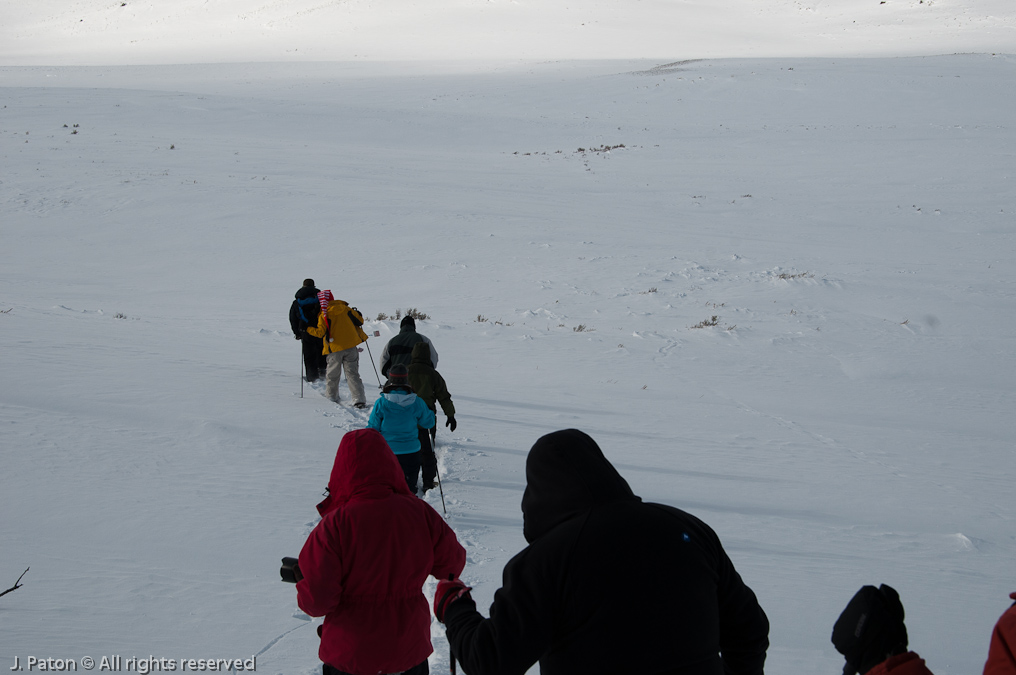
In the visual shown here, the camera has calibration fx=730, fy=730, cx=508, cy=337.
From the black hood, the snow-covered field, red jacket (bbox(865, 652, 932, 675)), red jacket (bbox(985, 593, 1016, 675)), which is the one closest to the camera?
red jacket (bbox(985, 593, 1016, 675))

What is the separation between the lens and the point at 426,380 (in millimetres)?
6191

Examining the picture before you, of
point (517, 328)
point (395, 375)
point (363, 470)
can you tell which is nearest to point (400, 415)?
point (395, 375)

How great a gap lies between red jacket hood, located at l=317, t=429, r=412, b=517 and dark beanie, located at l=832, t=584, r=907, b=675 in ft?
5.27

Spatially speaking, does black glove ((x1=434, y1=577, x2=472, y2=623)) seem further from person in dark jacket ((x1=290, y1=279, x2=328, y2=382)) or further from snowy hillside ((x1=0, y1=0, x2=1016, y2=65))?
snowy hillside ((x1=0, y1=0, x2=1016, y2=65))

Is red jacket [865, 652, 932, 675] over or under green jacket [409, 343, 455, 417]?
over

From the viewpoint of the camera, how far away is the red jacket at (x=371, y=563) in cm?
262

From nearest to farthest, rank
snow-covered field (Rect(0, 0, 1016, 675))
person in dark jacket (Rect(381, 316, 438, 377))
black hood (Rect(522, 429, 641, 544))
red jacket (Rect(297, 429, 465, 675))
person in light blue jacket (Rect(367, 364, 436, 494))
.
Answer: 1. black hood (Rect(522, 429, 641, 544))
2. red jacket (Rect(297, 429, 465, 675))
3. snow-covered field (Rect(0, 0, 1016, 675))
4. person in light blue jacket (Rect(367, 364, 436, 494))
5. person in dark jacket (Rect(381, 316, 438, 377))

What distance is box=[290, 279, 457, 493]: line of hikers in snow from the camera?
5156 mm

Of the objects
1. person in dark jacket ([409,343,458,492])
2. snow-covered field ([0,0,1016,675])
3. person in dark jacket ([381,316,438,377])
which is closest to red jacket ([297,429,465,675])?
snow-covered field ([0,0,1016,675])

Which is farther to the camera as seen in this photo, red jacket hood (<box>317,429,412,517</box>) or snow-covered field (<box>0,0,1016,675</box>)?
snow-covered field (<box>0,0,1016,675</box>)

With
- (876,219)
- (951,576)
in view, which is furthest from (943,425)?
(876,219)

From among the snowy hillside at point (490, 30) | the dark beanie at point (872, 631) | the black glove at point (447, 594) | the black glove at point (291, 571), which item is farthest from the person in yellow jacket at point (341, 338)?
the snowy hillside at point (490, 30)

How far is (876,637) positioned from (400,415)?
3465 millimetres

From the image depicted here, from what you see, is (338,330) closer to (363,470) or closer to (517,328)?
(517,328)
